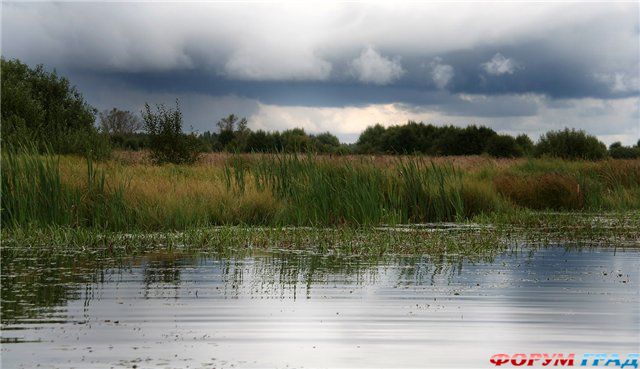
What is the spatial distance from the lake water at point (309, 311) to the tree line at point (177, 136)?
29.9ft

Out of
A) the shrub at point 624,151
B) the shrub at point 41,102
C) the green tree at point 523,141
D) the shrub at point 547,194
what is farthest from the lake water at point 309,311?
the shrub at point 624,151

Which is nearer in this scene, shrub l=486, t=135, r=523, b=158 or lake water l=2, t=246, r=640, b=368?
lake water l=2, t=246, r=640, b=368

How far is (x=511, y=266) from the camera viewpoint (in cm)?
1005

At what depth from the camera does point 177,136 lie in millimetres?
32844

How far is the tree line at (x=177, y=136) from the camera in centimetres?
Result: 3278

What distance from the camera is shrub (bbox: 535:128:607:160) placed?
43.2 metres

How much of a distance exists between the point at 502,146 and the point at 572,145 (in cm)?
1418

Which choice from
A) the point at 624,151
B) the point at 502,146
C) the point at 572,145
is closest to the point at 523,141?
the point at 502,146

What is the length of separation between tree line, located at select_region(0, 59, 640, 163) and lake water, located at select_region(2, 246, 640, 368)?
9107mm

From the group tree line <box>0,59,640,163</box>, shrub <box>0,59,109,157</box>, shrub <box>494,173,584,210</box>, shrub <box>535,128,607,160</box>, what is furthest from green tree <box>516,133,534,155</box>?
shrub <box>494,173,584,210</box>

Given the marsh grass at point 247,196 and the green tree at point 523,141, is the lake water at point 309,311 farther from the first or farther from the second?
the green tree at point 523,141

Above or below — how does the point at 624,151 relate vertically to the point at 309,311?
above

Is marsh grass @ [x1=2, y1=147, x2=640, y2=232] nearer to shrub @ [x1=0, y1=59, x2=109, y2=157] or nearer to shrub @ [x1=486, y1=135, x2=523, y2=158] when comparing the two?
Answer: shrub @ [x1=0, y1=59, x2=109, y2=157]

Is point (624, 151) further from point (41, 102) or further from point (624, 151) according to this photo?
point (41, 102)
